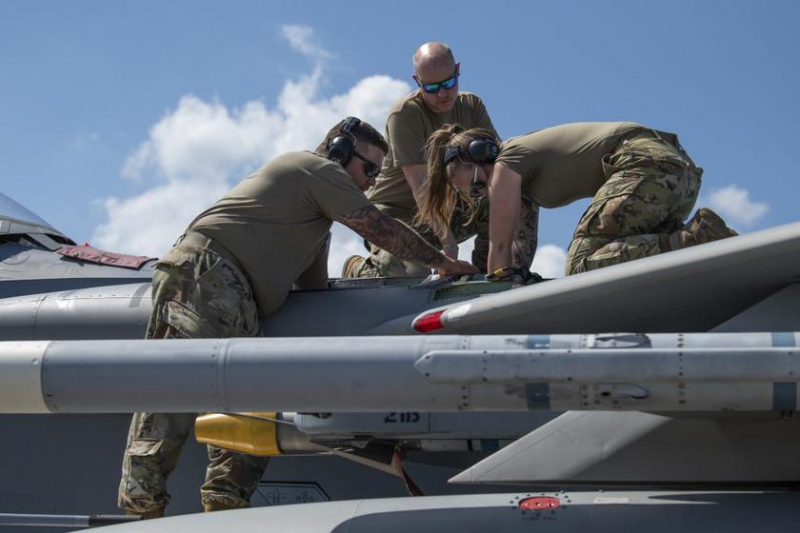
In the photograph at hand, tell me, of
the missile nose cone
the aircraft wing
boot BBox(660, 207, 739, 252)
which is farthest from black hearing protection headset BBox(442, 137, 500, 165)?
the missile nose cone

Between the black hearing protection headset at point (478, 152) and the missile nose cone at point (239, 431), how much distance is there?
1714mm

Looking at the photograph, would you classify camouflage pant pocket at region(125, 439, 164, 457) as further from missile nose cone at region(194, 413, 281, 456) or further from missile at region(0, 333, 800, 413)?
missile at region(0, 333, 800, 413)

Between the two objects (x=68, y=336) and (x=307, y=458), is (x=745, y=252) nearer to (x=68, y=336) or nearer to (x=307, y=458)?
(x=307, y=458)

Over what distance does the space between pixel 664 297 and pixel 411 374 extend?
1.25 meters

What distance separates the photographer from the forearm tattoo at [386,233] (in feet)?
19.6

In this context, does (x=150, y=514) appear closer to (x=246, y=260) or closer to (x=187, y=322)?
(x=187, y=322)

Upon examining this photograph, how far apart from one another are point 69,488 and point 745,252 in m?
4.11

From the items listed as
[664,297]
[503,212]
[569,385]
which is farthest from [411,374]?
[503,212]

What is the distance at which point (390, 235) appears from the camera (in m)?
5.99

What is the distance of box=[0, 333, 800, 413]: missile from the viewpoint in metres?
4.08

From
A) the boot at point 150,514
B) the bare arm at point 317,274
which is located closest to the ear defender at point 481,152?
the bare arm at point 317,274

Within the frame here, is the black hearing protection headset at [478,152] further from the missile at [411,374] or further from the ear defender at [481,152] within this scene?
the missile at [411,374]

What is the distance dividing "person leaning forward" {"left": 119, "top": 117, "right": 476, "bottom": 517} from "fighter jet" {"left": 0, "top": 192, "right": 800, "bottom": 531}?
2.33ft

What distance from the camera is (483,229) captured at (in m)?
6.98
